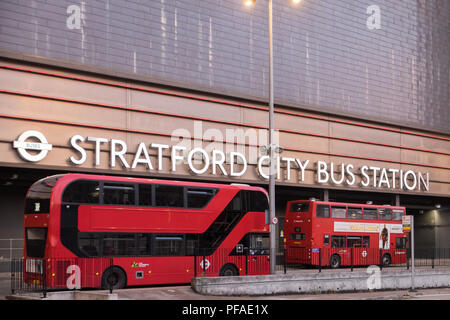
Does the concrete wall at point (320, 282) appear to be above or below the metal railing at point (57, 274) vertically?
below

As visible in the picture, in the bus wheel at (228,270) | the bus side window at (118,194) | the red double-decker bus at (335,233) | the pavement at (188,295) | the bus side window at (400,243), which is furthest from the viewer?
the bus side window at (400,243)

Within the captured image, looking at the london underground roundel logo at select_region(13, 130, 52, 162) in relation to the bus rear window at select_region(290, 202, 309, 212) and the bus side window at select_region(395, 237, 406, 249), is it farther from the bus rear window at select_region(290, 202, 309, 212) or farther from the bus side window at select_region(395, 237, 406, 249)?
the bus side window at select_region(395, 237, 406, 249)

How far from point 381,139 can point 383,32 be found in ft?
25.8

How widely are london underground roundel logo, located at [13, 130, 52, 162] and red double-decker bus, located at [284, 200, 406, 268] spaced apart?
13.6m

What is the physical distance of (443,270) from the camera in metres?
28.4

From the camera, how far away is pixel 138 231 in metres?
22.2

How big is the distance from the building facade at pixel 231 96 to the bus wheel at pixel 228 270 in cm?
490

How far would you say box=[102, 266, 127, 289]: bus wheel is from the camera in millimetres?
21062

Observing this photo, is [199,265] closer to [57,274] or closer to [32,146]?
[57,274]

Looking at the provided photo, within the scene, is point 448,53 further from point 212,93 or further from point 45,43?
point 45,43

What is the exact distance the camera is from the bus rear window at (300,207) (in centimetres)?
3223

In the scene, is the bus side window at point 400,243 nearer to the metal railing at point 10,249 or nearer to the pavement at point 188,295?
the pavement at point 188,295

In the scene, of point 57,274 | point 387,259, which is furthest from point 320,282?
point 387,259

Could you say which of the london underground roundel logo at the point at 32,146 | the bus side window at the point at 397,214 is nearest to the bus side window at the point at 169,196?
the london underground roundel logo at the point at 32,146
